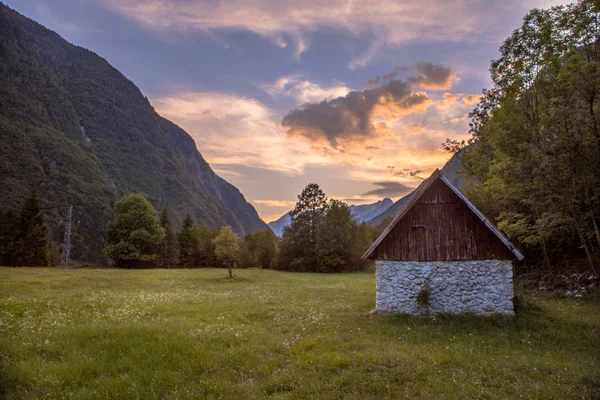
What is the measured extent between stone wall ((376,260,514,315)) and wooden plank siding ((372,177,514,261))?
0.43 meters

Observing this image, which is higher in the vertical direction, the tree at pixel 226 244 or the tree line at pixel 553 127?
the tree line at pixel 553 127

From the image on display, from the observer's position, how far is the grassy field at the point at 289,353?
927cm

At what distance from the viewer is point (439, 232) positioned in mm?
18078

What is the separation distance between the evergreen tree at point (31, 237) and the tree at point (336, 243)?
53500 millimetres

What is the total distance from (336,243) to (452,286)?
1959 inches

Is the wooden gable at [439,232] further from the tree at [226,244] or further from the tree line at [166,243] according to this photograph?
the tree line at [166,243]

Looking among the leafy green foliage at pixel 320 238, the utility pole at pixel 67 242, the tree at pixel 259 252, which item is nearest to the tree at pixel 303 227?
the leafy green foliage at pixel 320 238

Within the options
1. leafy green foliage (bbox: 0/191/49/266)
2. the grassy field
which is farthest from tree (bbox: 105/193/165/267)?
the grassy field

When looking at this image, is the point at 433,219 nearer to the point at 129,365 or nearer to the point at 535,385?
the point at 535,385

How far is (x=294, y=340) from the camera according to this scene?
1380cm

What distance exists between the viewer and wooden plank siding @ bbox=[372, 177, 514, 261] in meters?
17.6

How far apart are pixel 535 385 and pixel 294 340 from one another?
815 cm

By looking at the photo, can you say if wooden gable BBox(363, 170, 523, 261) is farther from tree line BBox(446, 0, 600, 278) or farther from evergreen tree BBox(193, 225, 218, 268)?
evergreen tree BBox(193, 225, 218, 268)

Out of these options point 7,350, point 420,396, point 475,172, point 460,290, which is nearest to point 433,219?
point 460,290
